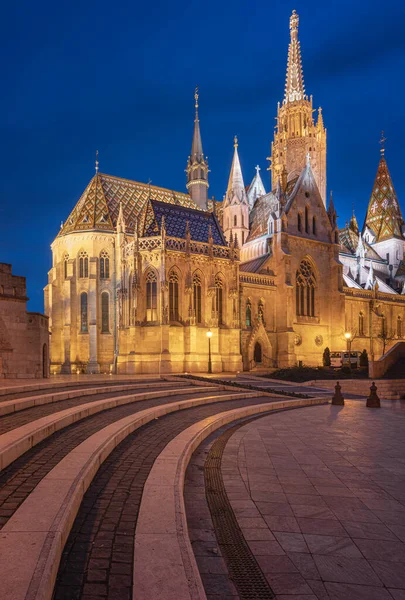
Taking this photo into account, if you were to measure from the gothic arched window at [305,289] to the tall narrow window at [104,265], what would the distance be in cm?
1763

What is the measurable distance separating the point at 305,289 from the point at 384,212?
3177cm

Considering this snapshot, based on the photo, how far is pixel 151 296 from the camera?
35031 millimetres

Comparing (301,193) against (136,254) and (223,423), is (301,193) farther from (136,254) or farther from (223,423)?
(223,423)

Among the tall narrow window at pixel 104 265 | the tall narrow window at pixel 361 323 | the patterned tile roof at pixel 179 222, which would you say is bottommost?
the tall narrow window at pixel 361 323

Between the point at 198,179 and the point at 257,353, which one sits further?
the point at 198,179

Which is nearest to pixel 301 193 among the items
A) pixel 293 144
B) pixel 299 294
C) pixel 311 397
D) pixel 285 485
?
pixel 299 294

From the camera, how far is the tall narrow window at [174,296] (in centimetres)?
3525

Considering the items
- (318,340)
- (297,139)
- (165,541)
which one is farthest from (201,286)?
(297,139)

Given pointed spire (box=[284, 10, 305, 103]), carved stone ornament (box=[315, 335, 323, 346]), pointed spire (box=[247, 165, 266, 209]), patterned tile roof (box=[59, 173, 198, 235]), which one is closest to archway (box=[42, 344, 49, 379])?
patterned tile roof (box=[59, 173, 198, 235])

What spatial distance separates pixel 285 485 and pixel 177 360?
91.6 feet

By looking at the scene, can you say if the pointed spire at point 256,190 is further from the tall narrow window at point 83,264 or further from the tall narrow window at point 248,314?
the tall narrow window at point 83,264

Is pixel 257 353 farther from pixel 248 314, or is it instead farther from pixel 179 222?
pixel 179 222

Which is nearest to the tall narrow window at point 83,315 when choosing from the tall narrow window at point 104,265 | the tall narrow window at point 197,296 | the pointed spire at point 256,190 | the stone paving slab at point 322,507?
the tall narrow window at point 104,265

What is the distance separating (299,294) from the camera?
149 ft
